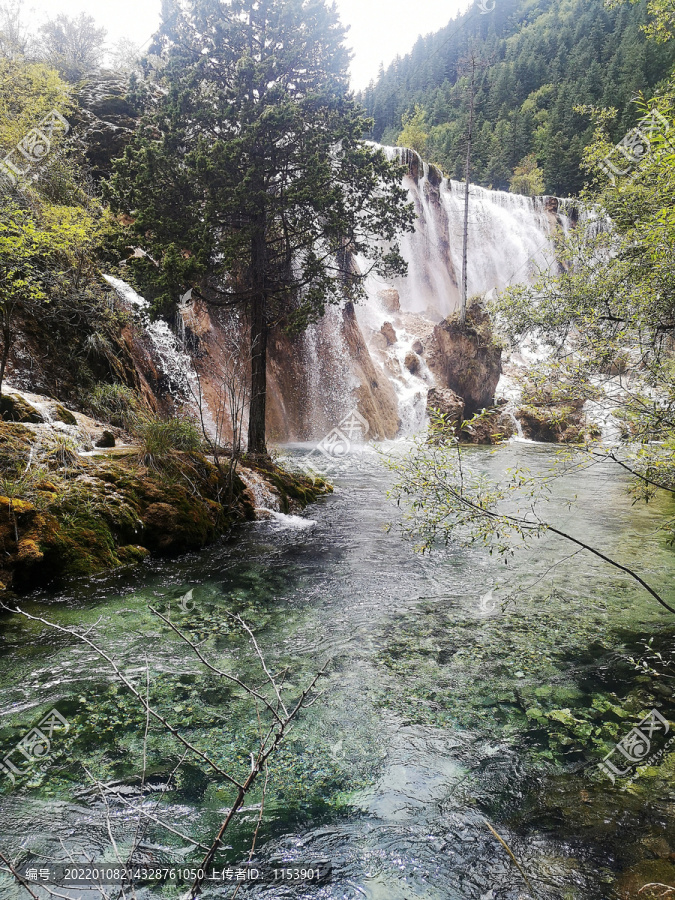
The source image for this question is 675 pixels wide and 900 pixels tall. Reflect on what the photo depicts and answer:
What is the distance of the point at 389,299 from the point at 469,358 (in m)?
9.87

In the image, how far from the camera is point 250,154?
404 inches

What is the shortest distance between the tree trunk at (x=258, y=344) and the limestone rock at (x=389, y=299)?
23.5m

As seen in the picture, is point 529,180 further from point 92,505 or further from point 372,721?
point 372,721

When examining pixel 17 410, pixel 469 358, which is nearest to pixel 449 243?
pixel 469 358

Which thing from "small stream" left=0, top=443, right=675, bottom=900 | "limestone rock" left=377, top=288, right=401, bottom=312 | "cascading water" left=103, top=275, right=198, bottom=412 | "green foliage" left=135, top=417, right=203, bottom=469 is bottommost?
"small stream" left=0, top=443, right=675, bottom=900

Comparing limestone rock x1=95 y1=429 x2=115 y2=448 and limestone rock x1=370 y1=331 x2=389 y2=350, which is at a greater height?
limestone rock x1=370 y1=331 x2=389 y2=350

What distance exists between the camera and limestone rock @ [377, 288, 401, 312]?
110 feet

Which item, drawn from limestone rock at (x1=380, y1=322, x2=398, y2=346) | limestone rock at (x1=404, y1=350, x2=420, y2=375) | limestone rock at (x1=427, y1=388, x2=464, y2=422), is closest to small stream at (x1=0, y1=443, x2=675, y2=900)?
limestone rock at (x1=427, y1=388, x2=464, y2=422)

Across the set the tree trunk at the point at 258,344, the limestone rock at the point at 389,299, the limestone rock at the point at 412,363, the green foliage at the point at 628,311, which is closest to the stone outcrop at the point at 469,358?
the limestone rock at the point at 412,363

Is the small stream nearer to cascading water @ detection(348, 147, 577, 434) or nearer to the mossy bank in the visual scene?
the mossy bank

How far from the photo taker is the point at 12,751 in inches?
122

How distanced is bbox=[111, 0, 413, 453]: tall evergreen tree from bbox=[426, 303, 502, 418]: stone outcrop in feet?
52.3

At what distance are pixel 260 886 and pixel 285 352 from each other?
61.2 feet

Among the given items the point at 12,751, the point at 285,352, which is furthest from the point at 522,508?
the point at 285,352
